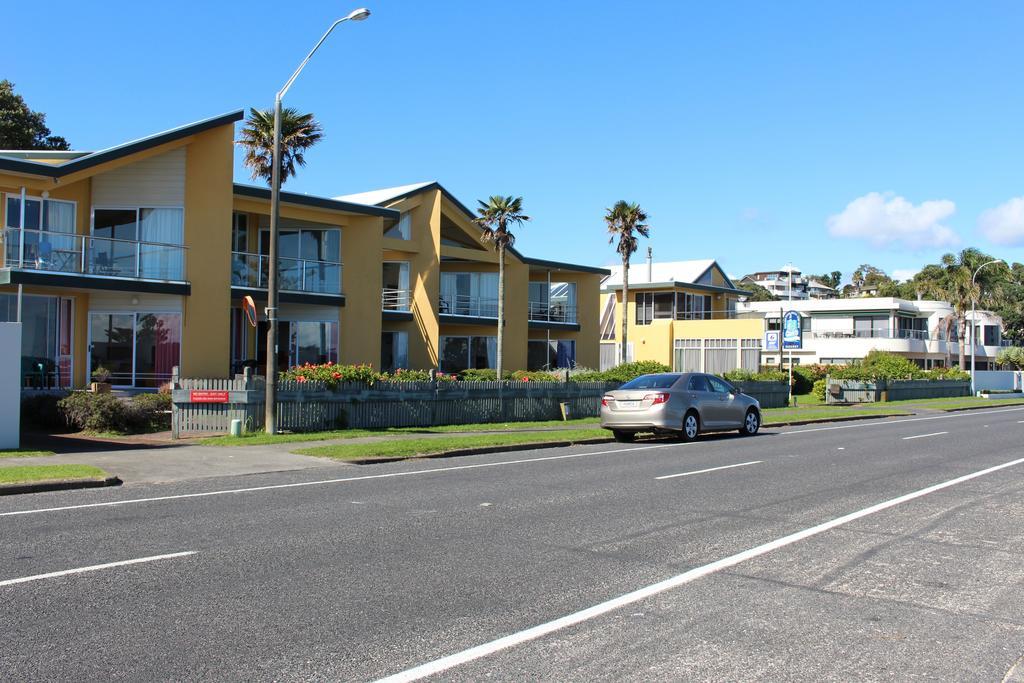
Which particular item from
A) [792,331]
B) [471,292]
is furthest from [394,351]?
[792,331]

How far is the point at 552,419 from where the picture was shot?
28.7m

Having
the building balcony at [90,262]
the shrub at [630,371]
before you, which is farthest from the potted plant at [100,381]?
the shrub at [630,371]

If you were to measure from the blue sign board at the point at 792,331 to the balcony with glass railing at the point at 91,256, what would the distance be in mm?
27296

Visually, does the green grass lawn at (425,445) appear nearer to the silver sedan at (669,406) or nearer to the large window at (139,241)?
the silver sedan at (669,406)

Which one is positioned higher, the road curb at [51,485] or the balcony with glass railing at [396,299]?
the balcony with glass railing at [396,299]

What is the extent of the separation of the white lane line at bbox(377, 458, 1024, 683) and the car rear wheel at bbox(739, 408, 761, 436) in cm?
1207

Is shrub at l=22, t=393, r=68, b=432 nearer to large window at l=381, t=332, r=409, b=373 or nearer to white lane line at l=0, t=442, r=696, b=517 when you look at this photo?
white lane line at l=0, t=442, r=696, b=517

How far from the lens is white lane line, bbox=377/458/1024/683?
5219mm

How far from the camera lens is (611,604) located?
663 centimetres

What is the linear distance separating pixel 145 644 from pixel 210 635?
1.25 feet

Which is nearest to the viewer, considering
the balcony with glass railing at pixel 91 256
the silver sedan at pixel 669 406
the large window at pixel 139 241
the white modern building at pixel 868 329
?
the silver sedan at pixel 669 406

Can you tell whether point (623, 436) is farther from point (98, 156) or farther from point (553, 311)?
→ point (553, 311)

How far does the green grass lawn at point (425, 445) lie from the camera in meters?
16.8

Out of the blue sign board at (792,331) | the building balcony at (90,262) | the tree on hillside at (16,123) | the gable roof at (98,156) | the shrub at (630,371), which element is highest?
the tree on hillside at (16,123)
